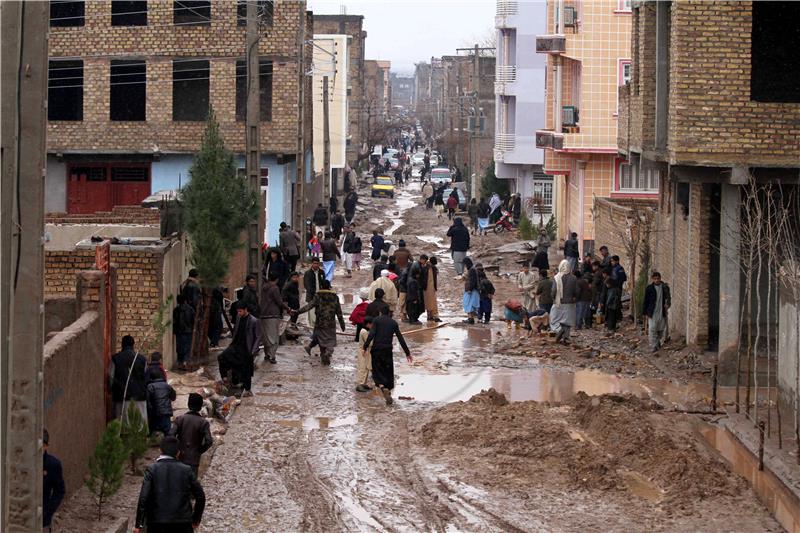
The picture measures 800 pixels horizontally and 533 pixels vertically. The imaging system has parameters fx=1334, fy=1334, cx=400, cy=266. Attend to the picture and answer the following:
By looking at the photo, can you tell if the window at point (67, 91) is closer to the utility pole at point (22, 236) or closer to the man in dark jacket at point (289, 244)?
the man in dark jacket at point (289, 244)

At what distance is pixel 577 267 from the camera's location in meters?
29.3

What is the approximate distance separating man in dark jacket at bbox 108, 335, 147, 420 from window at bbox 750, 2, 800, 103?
10652mm

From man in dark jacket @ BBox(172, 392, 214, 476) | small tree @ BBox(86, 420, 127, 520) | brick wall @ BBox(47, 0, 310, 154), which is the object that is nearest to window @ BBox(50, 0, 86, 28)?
brick wall @ BBox(47, 0, 310, 154)

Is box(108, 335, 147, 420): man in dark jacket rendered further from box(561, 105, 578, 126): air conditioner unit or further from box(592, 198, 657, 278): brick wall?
box(561, 105, 578, 126): air conditioner unit

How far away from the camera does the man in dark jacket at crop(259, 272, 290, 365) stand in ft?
70.9

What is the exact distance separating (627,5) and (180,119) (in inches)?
527

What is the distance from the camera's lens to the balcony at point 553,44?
129ft

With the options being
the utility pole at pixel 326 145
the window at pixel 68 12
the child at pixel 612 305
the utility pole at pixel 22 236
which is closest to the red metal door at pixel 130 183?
the window at pixel 68 12

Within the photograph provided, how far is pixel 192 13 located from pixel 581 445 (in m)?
26.6

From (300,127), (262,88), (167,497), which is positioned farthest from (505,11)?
(167,497)

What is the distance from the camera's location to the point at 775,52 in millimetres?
20984

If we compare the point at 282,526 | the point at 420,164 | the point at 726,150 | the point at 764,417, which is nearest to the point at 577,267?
the point at 726,150

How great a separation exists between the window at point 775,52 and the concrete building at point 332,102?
3854 centimetres

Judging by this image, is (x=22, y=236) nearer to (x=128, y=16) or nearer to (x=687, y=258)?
(x=687, y=258)
